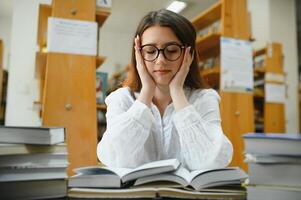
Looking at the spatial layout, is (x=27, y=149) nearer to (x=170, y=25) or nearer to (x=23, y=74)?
(x=170, y=25)

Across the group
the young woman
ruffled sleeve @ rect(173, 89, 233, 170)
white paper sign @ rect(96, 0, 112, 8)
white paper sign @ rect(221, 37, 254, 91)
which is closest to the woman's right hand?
the young woman

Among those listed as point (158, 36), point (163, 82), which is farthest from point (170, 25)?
point (163, 82)

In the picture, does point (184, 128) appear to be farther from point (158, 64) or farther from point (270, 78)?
point (270, 78)

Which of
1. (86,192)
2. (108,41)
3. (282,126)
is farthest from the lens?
(282,126)

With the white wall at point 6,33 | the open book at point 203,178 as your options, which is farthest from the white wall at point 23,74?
the open book at point 203,178

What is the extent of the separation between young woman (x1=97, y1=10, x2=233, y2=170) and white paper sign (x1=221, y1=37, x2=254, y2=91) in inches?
32.6

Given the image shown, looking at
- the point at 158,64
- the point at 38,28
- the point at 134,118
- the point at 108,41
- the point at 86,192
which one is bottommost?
the point at 86,192

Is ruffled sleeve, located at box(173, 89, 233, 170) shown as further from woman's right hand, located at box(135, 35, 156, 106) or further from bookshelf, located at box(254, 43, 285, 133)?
bookshelf, located at box(254, 43, 285, 133)

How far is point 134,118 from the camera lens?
79 centimetres

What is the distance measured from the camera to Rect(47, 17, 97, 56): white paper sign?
1261 millimetres

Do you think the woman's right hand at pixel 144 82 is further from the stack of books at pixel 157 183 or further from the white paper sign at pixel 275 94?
the white paper sign at pixel 275 94

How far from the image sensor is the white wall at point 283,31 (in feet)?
7.70

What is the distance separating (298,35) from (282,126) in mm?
830

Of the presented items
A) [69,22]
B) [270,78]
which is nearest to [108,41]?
[69,22]
